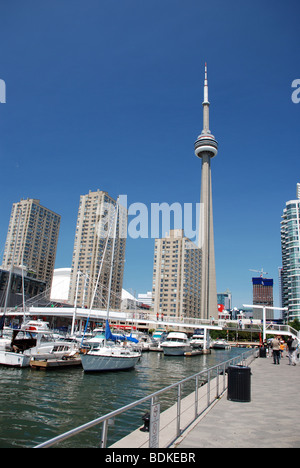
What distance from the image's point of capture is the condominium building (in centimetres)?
15462

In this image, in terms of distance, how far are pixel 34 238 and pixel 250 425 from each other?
17696cm

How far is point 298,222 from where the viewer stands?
135125 millimetres

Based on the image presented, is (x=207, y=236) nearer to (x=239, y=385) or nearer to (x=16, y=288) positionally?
(x=16, y=288)

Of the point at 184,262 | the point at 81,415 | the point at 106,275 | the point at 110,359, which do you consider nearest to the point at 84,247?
the point at 106,275

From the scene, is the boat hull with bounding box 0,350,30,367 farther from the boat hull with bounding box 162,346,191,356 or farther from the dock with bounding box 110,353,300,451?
the boat hull with bounding box 162,346,191,356

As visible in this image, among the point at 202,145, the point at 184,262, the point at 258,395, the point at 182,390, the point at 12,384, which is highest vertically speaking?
the point at 202,145

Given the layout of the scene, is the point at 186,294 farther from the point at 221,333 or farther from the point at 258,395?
the point at 258,395

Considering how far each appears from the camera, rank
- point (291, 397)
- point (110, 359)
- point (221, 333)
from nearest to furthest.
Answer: point (291, 397) < point (110, 359) < point (221, 333)

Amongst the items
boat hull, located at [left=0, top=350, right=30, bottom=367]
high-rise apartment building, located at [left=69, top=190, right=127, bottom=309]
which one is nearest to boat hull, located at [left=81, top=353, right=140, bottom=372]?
boat hull, located at [left=0, top=350, right=30, bottom=367]

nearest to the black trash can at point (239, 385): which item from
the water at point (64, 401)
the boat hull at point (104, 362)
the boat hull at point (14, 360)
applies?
the water at point (64, 401)

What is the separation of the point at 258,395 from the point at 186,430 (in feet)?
21.4

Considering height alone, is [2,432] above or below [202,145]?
below

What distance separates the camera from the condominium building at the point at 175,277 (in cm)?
15462

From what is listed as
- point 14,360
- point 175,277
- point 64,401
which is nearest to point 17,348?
point 14,360
